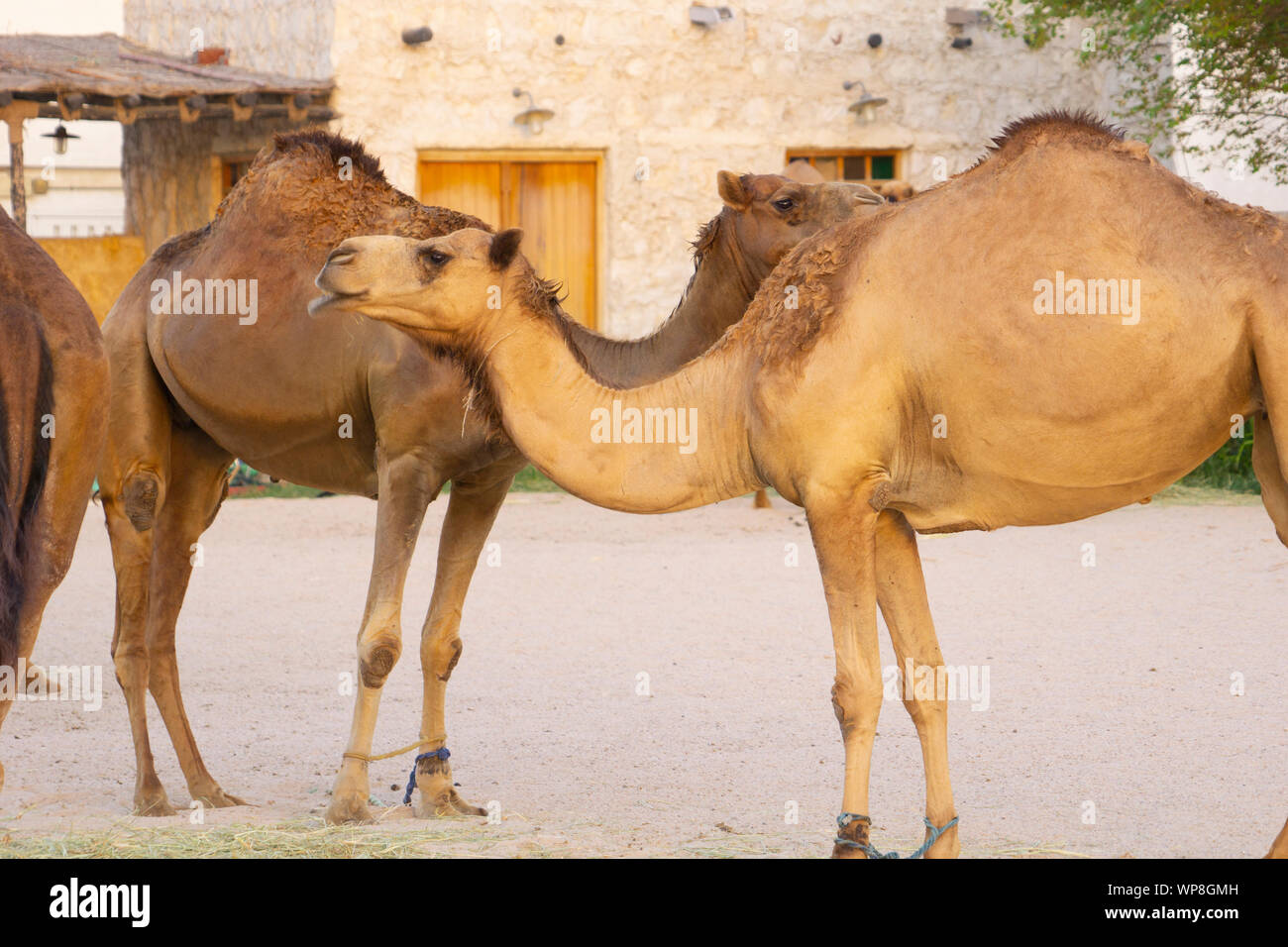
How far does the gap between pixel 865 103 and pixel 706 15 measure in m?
2.16

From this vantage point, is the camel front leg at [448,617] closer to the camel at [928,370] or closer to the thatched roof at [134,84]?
the camel at [928,370]

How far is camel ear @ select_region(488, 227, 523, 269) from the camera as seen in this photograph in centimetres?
474

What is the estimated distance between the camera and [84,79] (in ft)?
54.6

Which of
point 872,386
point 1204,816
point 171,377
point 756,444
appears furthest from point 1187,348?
point 171,377

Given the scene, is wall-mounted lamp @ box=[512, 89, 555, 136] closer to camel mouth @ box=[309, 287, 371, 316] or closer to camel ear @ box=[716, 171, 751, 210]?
camel ear @ box=[716, 171, 751, 210]

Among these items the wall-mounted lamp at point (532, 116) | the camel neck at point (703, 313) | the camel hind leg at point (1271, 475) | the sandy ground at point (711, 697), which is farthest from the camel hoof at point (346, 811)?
the wall-mounted lamp at point (532, 116)

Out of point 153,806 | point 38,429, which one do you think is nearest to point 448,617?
point 153,806

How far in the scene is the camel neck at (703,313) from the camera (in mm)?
5625

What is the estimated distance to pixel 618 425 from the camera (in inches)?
188

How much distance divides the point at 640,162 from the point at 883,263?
14437mm

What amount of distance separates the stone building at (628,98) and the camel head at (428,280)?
13.8 meters

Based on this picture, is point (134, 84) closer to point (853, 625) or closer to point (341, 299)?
point (341, 299)

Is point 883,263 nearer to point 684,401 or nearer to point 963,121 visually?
point 684,401

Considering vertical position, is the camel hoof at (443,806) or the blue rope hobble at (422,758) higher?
the blue rope hobble at (422,758)
